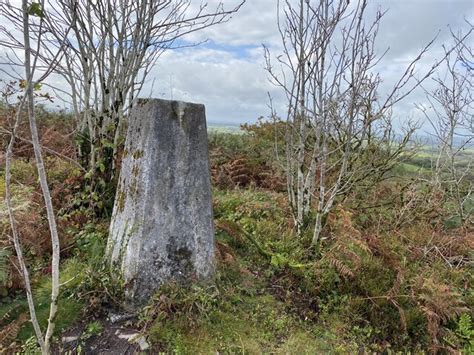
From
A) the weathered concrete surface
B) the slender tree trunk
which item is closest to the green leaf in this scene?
the slender tree trunk

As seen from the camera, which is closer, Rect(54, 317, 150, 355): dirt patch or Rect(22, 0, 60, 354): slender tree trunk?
Rect(22, 0, 60, 354): slender tree trunk

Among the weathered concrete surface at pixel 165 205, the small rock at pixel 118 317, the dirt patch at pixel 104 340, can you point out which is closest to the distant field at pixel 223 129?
the weathered concrete surface at pixel 165 205

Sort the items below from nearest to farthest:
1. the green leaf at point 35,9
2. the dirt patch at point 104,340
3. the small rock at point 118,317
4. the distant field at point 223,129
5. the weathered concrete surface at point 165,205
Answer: the green leaf at point 35,9
the dirt patch at point 104,340
the small rock at point 118,317
the weathered concrete surface at point 165,205
the distant field at point 223,129

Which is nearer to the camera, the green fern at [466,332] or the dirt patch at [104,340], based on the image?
the dirt patch at [104,340]

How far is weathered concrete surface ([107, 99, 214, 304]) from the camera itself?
2938 mm

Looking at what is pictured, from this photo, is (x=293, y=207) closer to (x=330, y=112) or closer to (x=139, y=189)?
(x=330, y=112)

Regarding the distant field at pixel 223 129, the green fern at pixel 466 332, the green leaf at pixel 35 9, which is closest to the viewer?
the green leaf at pixel 35 9

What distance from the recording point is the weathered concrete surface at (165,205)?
2938 mm

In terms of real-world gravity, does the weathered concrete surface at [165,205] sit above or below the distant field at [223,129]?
below

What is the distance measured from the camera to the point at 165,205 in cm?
298

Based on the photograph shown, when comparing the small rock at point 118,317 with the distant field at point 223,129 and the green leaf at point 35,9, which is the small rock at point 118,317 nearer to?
the green leaf at point 35,9

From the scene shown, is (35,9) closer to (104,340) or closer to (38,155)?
(38,155)

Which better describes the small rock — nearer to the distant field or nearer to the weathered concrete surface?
the weathered concrete surface

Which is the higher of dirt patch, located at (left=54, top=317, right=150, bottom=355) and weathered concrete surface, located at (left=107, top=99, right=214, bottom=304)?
weathered concrete surface, located at (left=107, top=99, right=214, bottom=304)
